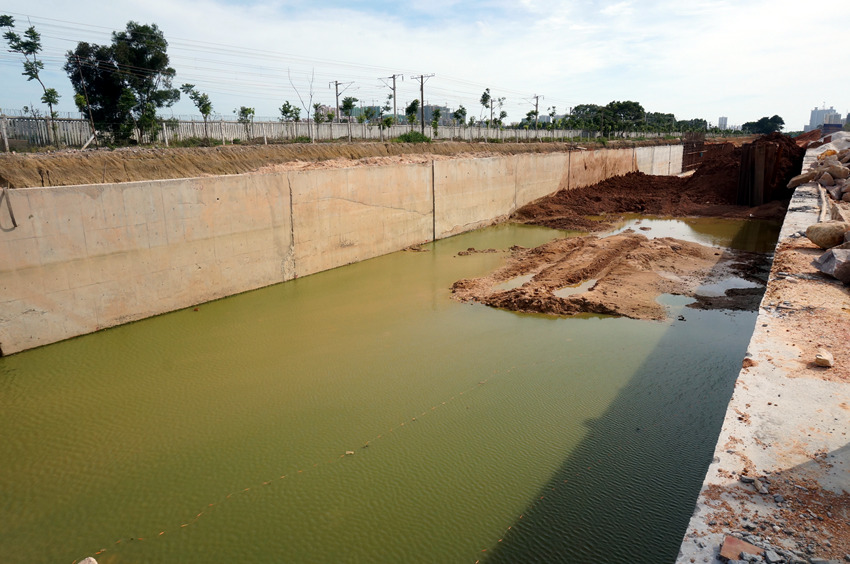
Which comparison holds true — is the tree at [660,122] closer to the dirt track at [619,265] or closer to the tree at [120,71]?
the dirt track at [619,265]

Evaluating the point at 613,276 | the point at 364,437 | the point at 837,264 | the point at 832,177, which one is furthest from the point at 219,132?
the point at 832,177

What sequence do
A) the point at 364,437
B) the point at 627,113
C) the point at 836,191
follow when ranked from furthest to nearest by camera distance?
the point at 627,113 < the point at 836,191 < the point at 364,437

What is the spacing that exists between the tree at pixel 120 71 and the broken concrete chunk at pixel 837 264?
23.2 meters

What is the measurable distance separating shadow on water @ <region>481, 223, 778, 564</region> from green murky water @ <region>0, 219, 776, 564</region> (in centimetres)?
2

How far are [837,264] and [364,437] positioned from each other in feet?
22.1

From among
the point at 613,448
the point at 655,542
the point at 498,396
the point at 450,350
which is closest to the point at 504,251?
the point at 450,350

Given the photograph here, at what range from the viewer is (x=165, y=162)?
38.4 ft

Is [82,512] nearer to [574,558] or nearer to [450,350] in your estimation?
[574,558]

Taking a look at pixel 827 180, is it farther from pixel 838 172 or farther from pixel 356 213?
pixel 356 213

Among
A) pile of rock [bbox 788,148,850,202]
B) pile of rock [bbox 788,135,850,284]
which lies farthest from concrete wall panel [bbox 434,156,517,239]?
pile of rock [bbox 788,148,850,202]

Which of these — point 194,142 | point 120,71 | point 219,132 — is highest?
point 120,71

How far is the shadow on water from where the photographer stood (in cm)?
399

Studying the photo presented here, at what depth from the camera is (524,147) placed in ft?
93.1

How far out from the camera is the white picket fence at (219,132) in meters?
13.5
